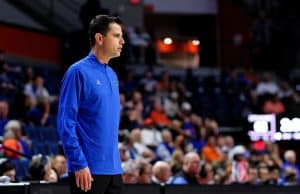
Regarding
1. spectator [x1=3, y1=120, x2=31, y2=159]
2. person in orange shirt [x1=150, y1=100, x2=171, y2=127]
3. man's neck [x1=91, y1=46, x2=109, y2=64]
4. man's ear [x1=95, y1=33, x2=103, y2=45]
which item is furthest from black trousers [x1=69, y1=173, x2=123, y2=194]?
person in orange shirt [x1=150, y1=100, x2=171, y2=127]

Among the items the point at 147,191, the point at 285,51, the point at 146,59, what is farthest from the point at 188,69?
the point at 147,191

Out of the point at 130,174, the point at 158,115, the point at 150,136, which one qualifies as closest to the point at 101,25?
the point at 130,174

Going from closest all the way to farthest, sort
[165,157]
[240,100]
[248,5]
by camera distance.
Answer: [165,157] < [240,100] < [248,5]

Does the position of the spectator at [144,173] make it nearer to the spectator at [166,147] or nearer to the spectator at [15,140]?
the spectator at [15,140]

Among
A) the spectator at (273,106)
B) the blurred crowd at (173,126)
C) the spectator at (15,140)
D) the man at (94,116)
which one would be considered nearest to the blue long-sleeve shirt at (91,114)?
the man at (94,116)

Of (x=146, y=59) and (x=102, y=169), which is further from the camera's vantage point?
(x=146, y=59)

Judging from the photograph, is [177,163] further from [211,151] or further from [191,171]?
[211,151]

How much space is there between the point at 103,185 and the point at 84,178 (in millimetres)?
203

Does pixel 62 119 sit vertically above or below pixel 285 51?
below

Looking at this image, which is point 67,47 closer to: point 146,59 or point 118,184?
point 146,59

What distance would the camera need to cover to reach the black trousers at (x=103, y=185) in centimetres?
424

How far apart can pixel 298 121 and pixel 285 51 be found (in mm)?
11678

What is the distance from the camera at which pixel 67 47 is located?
607 inches

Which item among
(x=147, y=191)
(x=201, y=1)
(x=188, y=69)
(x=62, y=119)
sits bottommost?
(x=147, y=191)
